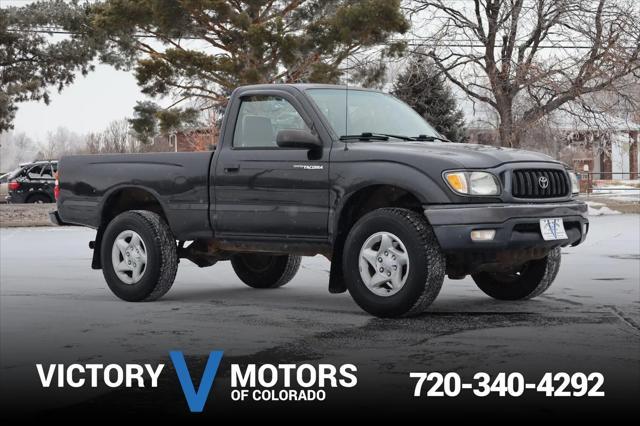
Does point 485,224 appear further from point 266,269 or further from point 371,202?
point 266,269

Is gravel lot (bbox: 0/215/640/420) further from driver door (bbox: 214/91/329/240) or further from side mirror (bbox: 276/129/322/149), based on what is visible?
side mirror (bbox: 276/129/322/149)

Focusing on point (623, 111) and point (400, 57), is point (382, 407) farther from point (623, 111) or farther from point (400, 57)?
point (400, 57)

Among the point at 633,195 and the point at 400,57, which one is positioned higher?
the point at 400,57

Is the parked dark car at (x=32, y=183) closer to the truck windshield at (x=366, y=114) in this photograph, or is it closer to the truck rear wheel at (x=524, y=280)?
the truck windshield at (x=366, y=114)

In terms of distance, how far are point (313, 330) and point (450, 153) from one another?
176 cm

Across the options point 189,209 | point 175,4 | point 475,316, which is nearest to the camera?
point 475,316

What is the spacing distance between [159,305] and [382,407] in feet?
15.8

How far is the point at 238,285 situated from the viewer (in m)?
11.9

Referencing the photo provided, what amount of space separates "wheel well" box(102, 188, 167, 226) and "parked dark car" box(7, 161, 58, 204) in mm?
25898

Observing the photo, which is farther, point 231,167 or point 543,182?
point 231,167

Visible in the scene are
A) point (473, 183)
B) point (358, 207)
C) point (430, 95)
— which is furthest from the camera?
point (430, 95)

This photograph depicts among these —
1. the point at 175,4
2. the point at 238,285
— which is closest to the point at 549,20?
the point at 175,4

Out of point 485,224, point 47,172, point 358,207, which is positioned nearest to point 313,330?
point 358,207

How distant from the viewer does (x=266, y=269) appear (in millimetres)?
11508
